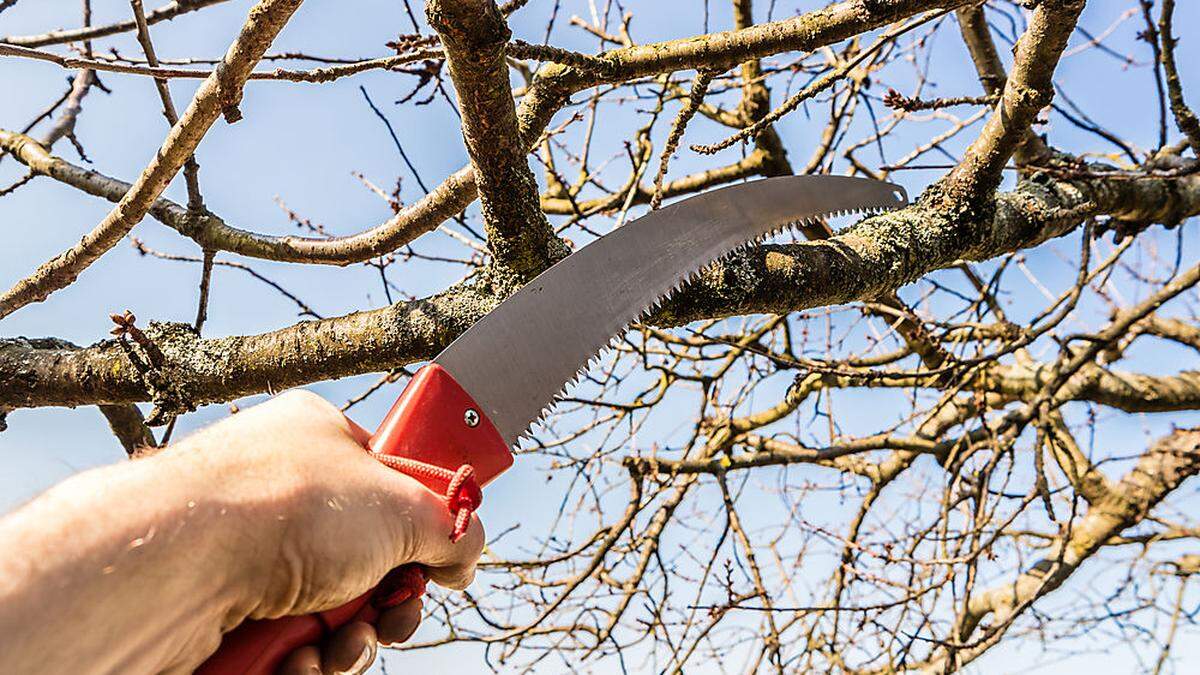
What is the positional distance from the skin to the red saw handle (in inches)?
1.0

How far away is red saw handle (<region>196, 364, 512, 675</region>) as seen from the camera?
109 cm

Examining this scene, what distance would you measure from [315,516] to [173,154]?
148 centimetres

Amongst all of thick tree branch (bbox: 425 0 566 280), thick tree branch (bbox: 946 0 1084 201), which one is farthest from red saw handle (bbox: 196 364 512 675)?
thick tree branch (bbox: 946 0 1084 201)

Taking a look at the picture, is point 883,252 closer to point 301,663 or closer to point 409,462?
point 409,462

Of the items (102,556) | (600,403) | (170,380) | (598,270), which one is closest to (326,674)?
(102,556)

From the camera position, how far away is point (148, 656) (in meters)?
0.93

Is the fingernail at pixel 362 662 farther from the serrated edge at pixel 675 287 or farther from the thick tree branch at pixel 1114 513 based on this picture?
the thick tree branch at pixel 1114 513

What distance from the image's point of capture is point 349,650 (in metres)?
1.19

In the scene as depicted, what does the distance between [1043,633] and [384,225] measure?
12.3 feet

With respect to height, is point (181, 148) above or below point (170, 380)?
above

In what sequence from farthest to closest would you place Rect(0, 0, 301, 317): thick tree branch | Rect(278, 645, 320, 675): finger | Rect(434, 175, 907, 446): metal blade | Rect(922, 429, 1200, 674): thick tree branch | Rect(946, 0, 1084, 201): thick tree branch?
Rect(922, 429, 1200, 674): thick tree branch
Rect(946, 0, 1084, 201): thick tree branch
Rect(0, 0, 301, 317): thick tree branch
Rect(434, 175, 907, 446): metal blade
Rect(278, 645, 320, 675): finger

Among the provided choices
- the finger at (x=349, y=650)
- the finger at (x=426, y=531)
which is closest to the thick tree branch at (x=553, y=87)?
the finger at (x=426, y=531)

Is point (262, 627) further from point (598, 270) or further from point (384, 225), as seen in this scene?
point (384, 225)

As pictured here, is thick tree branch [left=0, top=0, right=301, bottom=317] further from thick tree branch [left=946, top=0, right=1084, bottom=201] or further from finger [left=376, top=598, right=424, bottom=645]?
thick tree branch [left=946, top=0, right=1084, bottom=201]
